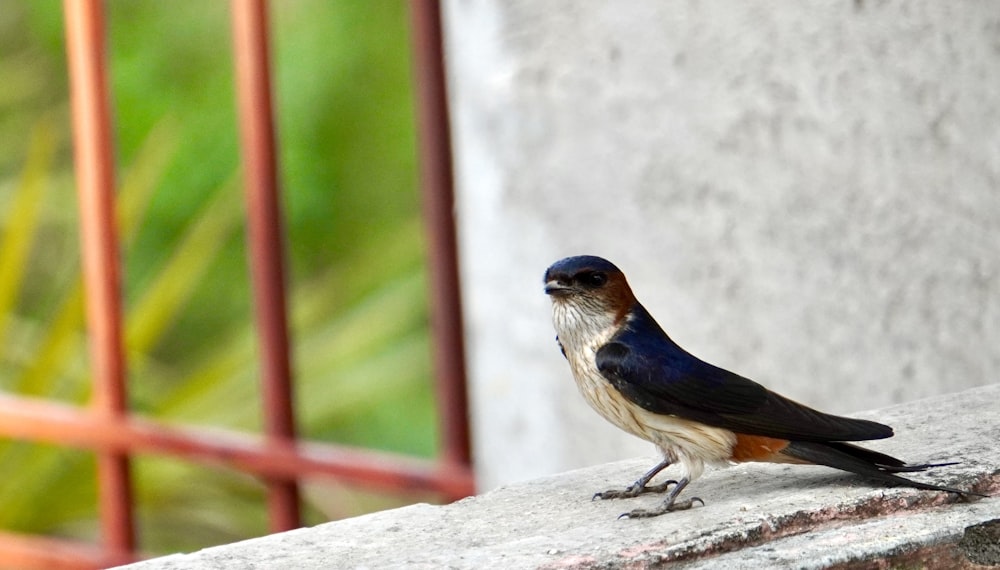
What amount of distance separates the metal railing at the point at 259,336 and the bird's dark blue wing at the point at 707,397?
5.49 feet

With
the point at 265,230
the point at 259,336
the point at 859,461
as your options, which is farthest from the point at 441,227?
the point at 859,461

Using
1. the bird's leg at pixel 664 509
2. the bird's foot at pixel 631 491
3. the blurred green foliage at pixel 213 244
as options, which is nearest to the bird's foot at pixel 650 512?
the bird's leg at pixel 664 509

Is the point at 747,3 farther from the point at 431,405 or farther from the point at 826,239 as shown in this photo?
the point at 431,405

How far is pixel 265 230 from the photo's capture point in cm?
396

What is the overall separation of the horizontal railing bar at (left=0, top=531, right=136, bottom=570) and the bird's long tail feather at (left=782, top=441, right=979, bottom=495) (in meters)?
2.79

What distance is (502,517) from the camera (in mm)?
2197

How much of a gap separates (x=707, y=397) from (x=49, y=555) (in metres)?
3.10

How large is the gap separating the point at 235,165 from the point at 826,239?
4161mm

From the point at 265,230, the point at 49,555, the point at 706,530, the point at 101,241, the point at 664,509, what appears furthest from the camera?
the point at 49,555

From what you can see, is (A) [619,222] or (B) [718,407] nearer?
(B) [718,407]

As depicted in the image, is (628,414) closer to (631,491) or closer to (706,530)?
(631,491)

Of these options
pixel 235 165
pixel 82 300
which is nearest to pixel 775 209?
pixel 82 300

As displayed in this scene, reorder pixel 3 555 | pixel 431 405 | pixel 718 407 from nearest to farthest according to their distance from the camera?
pixel 718 407 → pixel 3 555 → pixel 431 405

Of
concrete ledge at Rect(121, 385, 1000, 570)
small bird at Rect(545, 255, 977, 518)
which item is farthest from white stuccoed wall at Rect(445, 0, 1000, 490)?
small bird at Rect(545, 255, 977, 518)
